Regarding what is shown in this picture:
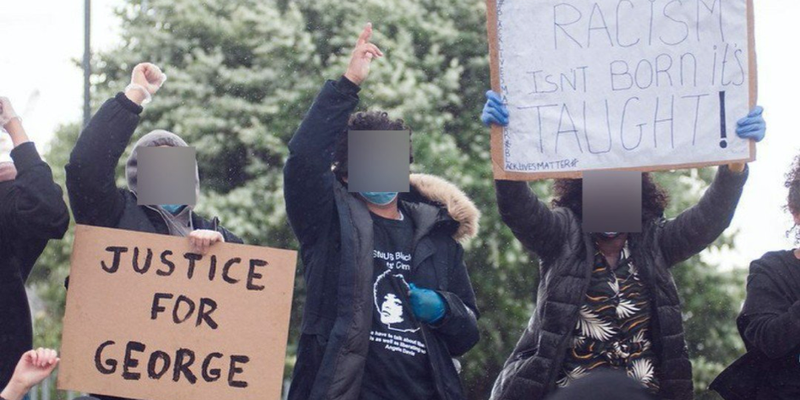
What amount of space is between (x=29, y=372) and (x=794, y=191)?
276cm

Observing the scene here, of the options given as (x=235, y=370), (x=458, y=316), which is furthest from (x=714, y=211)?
(x=235, y=370)

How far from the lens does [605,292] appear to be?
486 centimetres

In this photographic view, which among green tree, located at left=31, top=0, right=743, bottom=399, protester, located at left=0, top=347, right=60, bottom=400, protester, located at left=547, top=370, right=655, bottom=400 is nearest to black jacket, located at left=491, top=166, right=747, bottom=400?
protester, located at left=0, top=347, right=60, bottom=400

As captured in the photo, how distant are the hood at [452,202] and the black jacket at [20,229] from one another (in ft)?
4.17

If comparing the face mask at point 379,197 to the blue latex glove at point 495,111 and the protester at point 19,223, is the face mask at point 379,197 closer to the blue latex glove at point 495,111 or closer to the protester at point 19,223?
the blue latex glove at point 495,111

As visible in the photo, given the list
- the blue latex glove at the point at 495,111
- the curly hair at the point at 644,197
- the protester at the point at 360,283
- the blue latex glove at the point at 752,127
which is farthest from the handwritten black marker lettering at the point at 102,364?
the blue latex glove at the point at 752,127

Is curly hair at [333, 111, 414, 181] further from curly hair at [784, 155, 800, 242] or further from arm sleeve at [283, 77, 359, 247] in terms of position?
curly hair at [784, 155, 800, 242]

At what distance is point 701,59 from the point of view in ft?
16.3

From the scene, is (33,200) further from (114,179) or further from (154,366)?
(154,366)

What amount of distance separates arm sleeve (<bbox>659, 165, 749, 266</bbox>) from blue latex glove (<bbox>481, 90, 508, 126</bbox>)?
715mm

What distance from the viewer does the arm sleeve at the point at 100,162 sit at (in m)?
4.64

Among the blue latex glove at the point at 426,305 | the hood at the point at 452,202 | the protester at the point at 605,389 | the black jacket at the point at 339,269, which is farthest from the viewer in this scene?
the hood at the point at 452,202

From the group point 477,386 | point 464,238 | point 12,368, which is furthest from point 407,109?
point 12,368

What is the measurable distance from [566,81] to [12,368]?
85.0 inches
